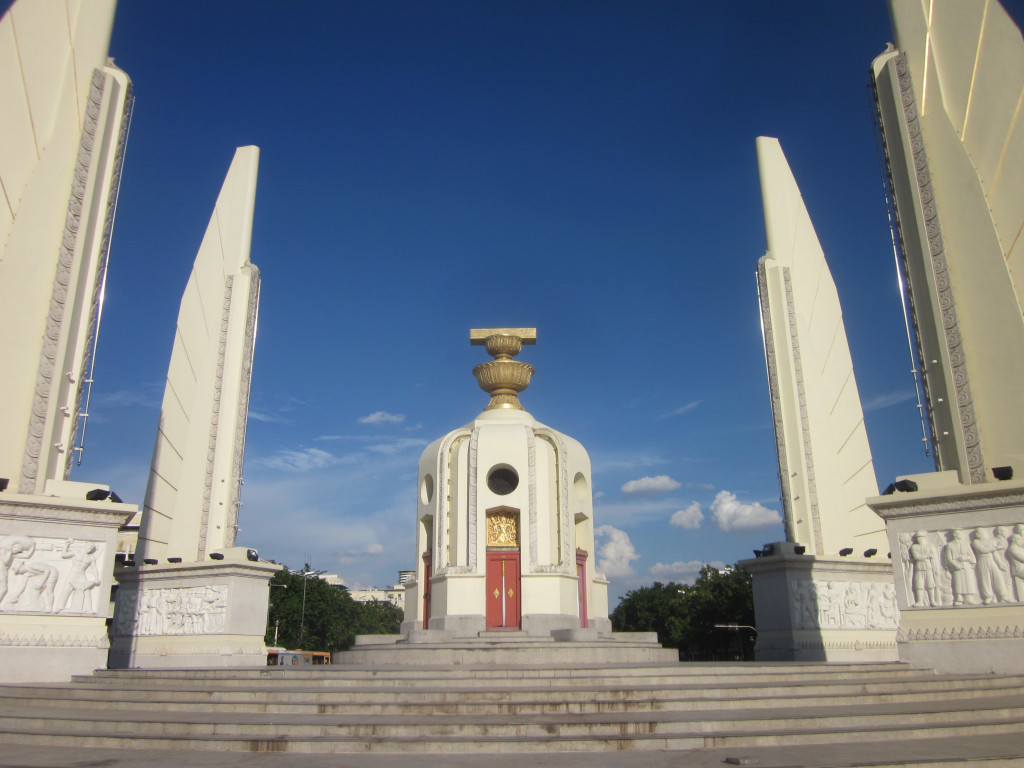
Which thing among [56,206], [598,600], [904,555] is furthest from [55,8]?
[598,600]

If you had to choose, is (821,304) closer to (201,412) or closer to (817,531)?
(817,531)

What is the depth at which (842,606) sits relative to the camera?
16469mm

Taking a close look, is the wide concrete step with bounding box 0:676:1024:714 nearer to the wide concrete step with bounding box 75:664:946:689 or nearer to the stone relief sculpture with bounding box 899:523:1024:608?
the wide concrete step with bounding box 75:664:946:689

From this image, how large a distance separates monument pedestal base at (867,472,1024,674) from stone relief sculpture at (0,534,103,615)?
37.2ft

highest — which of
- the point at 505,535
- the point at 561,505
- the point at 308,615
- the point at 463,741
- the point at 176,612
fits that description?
the point at 561,505

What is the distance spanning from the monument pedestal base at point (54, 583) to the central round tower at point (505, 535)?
8.33 m

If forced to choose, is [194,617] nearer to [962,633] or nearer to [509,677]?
[509,677]

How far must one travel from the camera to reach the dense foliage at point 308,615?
4122cm

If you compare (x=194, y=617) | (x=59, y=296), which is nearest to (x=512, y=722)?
(x=59, y=296)

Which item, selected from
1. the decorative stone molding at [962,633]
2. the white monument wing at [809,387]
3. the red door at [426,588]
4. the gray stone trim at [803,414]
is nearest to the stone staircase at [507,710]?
the decorative stone molding at [962,633]

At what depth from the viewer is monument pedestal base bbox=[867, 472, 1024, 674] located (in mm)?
9172

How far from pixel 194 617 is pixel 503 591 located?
23.7 feet

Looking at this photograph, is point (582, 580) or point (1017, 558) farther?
point (582, 580)

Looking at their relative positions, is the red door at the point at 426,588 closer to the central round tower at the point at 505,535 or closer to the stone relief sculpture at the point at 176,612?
the central round tower at the point at 505,535
